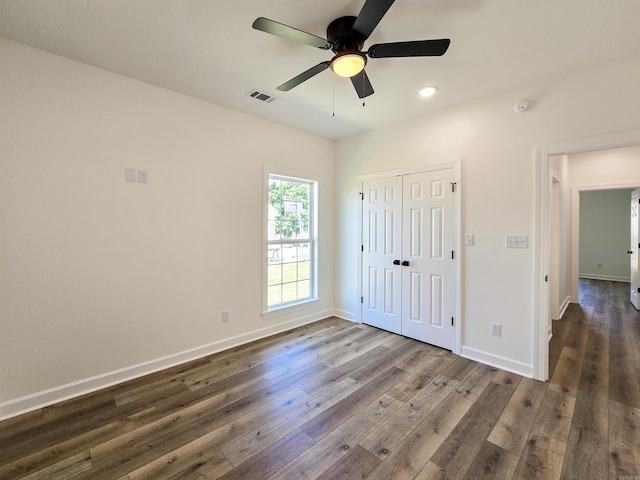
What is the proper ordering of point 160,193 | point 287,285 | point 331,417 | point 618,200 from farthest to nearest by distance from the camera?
point 618,200
point 287,285
point 160,193
point 331,417

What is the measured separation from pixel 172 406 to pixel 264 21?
271 centimetres

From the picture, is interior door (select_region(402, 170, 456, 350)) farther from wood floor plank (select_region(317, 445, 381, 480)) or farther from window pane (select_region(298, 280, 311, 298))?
wood floor plank (select_region(317, 445, 381, 480))

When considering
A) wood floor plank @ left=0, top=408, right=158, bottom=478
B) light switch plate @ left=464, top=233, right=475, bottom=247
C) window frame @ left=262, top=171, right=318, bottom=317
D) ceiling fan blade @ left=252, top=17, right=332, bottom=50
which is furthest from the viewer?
window frame @ left=262, top=171, right=318, bottom=317

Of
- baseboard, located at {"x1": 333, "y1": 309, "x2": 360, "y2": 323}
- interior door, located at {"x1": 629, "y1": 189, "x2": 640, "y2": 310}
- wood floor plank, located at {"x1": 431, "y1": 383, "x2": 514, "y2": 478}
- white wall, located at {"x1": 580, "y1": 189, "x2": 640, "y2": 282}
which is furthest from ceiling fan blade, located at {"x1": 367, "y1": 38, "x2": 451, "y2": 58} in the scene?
white wall, located at {"x1": 580, "y1": 189, "x2": 640, "y2": 282}

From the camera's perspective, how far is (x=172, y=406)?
2.17 meters

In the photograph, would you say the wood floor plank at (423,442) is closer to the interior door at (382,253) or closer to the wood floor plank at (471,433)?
the wood floor plank at (471,433)

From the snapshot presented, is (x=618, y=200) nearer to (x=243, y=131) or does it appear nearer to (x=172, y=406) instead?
(x=243, y=131)

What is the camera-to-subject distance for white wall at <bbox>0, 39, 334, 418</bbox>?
6.83ft

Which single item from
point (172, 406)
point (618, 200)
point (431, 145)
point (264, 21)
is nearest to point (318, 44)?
point (264, 21)

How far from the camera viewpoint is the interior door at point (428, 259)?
124 inches

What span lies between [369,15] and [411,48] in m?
0.36

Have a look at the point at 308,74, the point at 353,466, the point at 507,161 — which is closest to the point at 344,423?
the point at 353,466

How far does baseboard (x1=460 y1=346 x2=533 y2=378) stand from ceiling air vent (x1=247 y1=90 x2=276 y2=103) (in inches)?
133

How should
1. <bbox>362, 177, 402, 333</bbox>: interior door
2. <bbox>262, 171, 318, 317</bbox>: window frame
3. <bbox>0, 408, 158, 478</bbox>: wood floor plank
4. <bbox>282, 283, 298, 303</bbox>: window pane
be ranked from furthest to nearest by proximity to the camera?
1. <bbox>282, 283, 298, 303</bbox>: window pane
2. <bbox>362, 177, 402, 333</bbox>: interior door
3. <bbox>262, 171, 318, 317</bbox>: window frame
4. <bbox>0, 408, 158, 478</bbox>: wood floor plank
